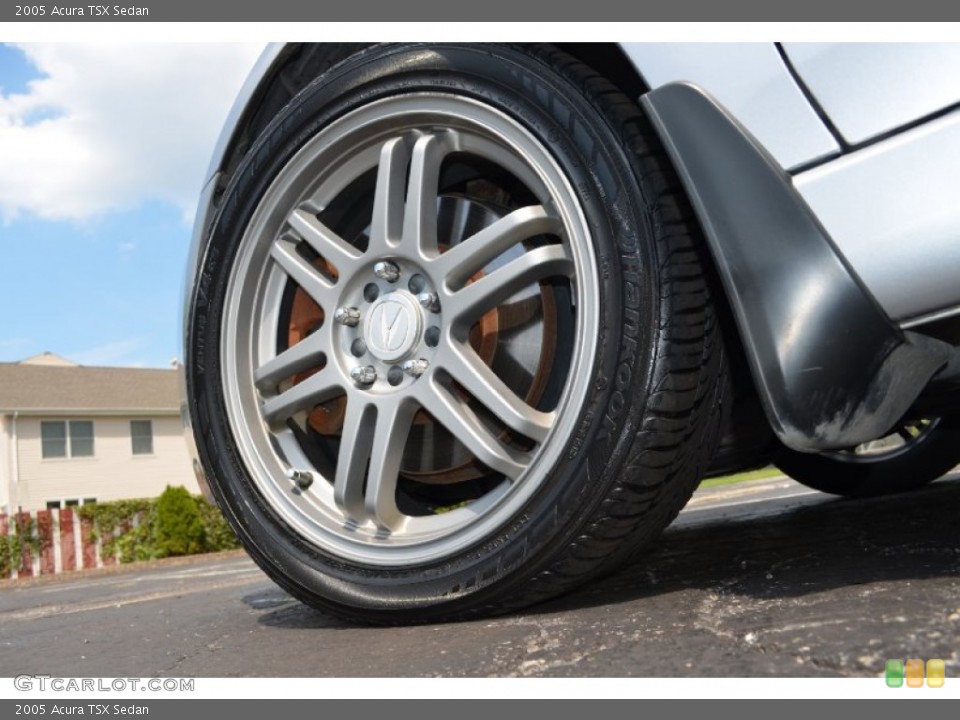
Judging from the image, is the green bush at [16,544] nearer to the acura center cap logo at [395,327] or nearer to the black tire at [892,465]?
the black tire at [892,465]

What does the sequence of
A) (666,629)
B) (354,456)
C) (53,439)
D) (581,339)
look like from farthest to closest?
(53,439), (354,456), (581,339), (666,629)

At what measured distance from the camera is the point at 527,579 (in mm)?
1697

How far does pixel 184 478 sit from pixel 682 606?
2939 cm

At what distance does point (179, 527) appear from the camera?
16.3 m

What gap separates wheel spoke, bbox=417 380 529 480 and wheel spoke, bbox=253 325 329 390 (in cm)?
33

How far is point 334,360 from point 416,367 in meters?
0.24

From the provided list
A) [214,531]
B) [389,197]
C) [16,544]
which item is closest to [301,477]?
[389,197]

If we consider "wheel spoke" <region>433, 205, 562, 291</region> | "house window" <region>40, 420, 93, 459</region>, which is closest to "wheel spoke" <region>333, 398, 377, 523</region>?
"wheel spoke" <region>433, 205, 562, 291</region>

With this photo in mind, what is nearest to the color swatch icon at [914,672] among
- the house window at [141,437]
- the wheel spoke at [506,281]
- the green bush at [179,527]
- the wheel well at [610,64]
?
the wheel spoke at [506,281]

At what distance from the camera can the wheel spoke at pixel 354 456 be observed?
2037 millimetres

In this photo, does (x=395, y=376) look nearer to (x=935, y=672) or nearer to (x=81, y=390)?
(x=935, y=672)

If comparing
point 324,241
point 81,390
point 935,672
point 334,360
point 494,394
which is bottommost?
point 935,672

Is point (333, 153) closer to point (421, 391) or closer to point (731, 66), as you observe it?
point (421, 391)

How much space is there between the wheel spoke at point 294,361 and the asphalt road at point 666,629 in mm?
594
